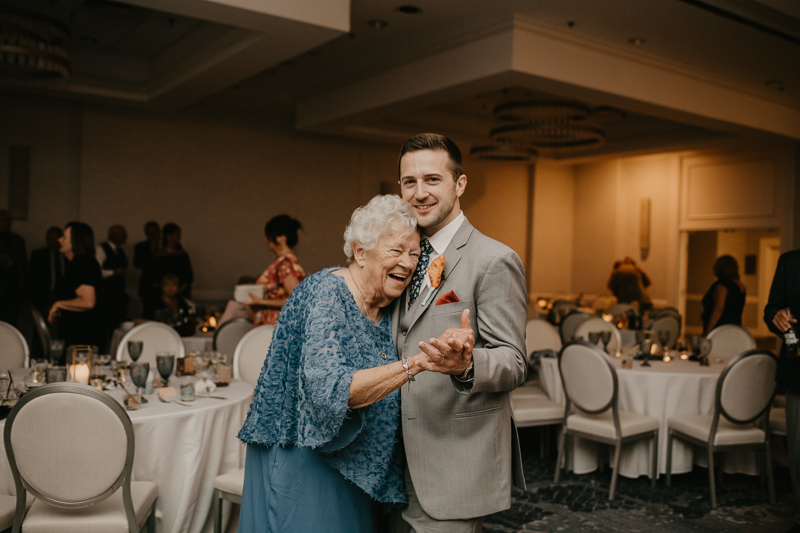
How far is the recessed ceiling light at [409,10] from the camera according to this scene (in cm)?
610

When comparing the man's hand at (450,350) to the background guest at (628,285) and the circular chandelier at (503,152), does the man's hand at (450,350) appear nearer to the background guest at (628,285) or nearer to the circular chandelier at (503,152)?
the circular chandelier at (503,152)

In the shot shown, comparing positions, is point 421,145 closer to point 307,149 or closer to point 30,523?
point 30,523

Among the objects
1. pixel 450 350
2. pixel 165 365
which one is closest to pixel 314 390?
pixel 450 350

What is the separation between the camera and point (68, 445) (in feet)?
8.14

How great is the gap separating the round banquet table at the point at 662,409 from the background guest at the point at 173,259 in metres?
5.80

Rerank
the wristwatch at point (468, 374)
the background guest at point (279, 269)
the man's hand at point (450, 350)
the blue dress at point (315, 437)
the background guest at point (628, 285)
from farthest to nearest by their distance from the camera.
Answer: the background guest at point (628, 285)
the background guest at point (279, 269)
the blue dress at point (315, 437)
the wristwatch at point (468, 374)
the man's hand at point (450, 350)

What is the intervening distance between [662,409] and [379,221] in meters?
3.66

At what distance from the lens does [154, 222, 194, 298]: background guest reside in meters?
8.64

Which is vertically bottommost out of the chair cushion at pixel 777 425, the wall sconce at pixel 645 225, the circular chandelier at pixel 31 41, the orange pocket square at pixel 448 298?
the chair cushion at pixel 777 425

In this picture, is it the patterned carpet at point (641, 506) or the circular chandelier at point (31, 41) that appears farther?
the circular chandelier at point (31, 41)

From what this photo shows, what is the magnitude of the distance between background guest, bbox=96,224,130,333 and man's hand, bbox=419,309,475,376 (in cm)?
626

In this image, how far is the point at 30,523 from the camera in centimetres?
252

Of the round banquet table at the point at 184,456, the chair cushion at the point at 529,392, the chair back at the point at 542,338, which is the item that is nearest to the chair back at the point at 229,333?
the chair cushion at the point at 529,392

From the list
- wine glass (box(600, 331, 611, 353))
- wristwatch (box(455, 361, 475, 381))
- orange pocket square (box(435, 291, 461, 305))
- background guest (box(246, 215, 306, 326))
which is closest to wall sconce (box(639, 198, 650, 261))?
wine glass (box(600, 331, 611, 353))
